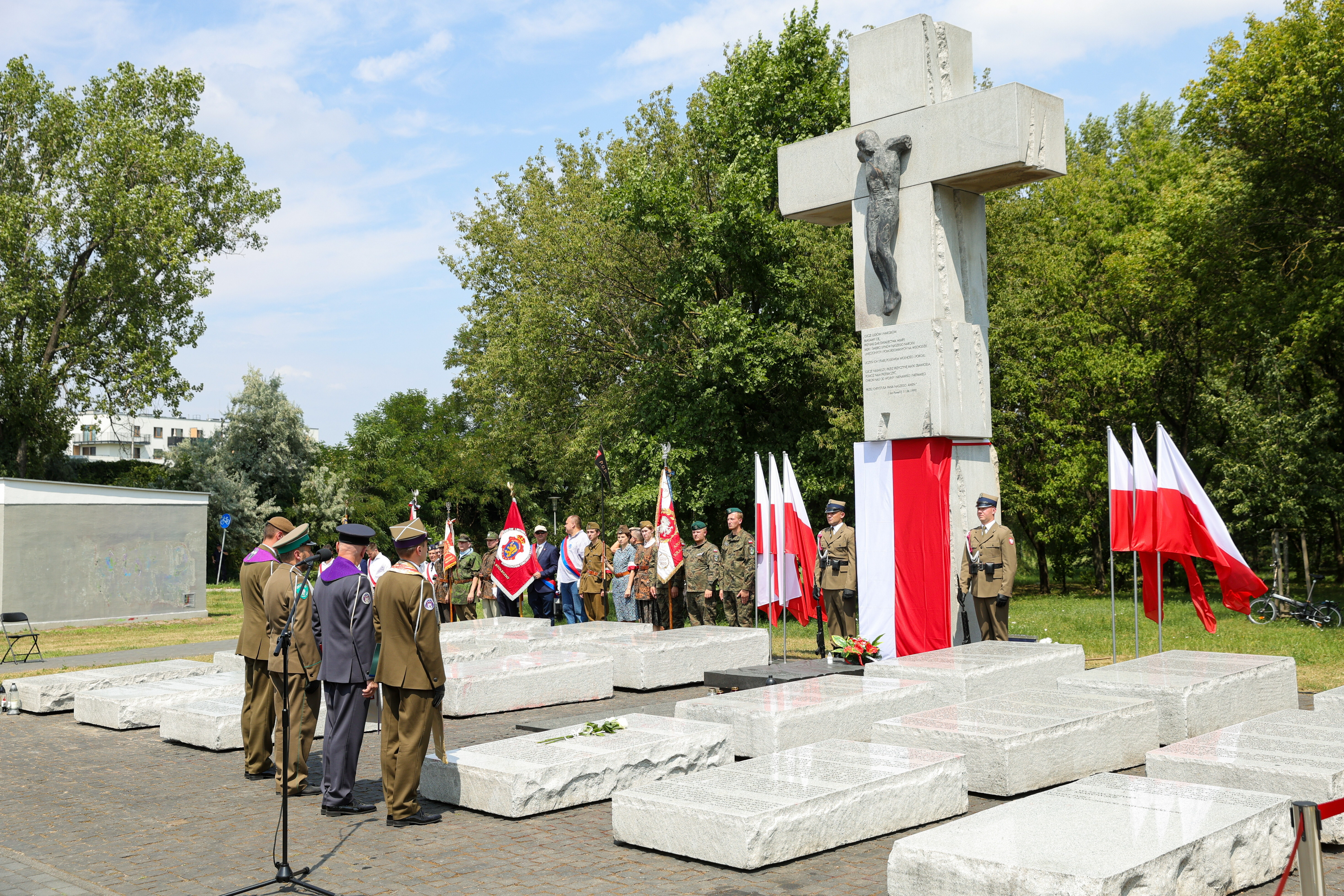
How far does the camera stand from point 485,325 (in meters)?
42.5

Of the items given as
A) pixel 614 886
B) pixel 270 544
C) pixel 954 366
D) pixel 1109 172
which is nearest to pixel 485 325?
pixel 1109 172

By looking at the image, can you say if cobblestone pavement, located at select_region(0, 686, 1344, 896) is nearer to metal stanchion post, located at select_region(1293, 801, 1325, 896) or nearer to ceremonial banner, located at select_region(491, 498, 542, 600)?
metal stanchion post, located at select_region(1293, 801, 1325, 896)

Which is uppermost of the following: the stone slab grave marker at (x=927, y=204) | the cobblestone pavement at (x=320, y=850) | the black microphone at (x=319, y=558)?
the stone slab grave marker at (x=927, y=204)

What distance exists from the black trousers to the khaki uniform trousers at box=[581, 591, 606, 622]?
1106 cm

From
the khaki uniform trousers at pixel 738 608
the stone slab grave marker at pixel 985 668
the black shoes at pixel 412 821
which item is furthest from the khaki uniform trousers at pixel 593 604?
the black shoes at pixel 412 821

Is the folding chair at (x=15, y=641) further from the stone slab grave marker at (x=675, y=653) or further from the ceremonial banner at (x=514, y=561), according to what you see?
the stone slab grave marker at (x=675, y=653)

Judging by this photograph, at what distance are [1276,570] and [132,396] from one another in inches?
1333

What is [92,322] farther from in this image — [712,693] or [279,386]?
[712,693]

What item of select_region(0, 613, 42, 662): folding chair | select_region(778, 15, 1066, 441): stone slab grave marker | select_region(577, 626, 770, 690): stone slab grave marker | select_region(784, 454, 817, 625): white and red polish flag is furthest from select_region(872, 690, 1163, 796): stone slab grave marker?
select_region(0, 613, 42, 662): folding chair

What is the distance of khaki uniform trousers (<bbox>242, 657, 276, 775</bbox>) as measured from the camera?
28.7 feet

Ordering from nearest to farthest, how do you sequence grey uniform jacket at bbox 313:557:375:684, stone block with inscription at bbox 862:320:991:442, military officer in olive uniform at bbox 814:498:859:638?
grey uniform jacket at bbox 313:557:375:684
stone block with inscription at bbox 862:320:991:442
military officer in olive uniform at bbox 814:498:859:638

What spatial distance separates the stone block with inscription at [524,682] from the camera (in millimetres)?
11297

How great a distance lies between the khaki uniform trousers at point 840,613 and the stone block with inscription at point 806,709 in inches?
209

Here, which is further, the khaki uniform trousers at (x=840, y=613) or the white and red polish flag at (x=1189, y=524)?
the khaki uniform trousers at (x=840, y=613)
